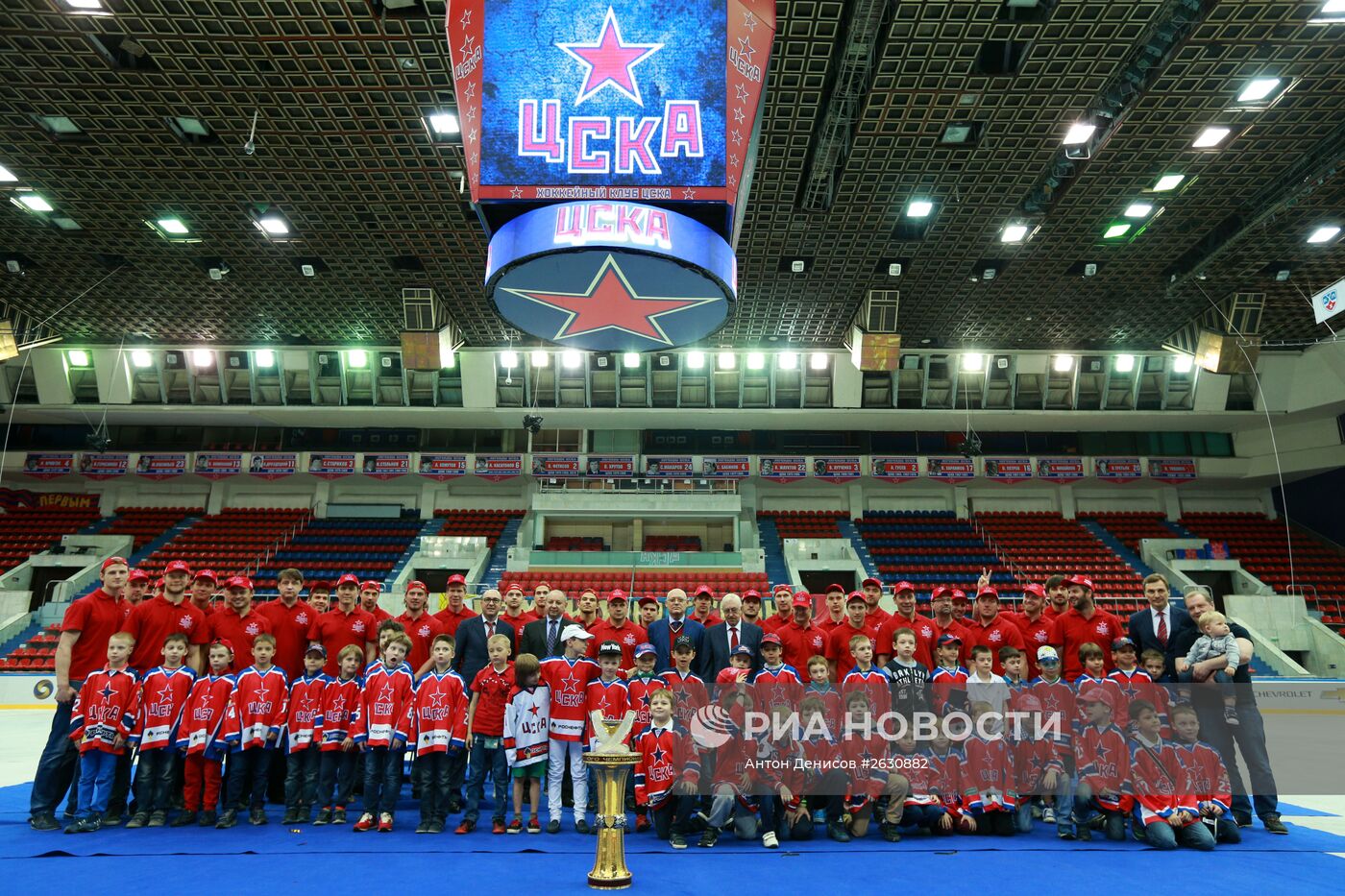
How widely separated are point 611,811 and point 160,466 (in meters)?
26.8

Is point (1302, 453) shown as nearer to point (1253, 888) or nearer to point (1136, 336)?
point (1136, 336)

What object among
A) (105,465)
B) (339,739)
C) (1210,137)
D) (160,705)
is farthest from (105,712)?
(105,465)

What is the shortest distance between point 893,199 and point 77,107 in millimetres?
13494

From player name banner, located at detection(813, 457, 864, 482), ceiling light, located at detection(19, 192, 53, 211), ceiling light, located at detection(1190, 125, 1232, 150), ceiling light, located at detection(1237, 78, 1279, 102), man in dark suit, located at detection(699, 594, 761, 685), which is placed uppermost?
ceiling light, located at detection(1237, 78, 1279, 102)

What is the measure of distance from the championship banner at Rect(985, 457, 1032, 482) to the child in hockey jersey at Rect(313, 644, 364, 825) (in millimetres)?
23211

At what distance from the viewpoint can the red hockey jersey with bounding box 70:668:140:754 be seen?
6047mm

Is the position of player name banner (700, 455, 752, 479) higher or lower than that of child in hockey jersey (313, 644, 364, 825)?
higher

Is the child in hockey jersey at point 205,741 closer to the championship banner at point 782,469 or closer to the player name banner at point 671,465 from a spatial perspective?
the player name banner at point 671,465

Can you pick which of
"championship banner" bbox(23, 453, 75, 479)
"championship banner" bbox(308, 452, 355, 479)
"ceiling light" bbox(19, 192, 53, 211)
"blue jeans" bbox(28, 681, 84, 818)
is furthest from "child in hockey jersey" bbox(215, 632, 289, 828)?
"championship banner" bbox(23, 453, 75, 479)

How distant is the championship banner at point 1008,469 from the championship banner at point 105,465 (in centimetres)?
2913

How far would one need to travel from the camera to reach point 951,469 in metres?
25.6

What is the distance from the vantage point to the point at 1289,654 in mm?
20344

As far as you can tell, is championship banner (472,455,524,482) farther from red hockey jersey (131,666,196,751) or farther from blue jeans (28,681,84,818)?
blue jeans (28,681,84,818)

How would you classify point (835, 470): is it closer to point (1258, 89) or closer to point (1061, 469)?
point (1061, 469)
